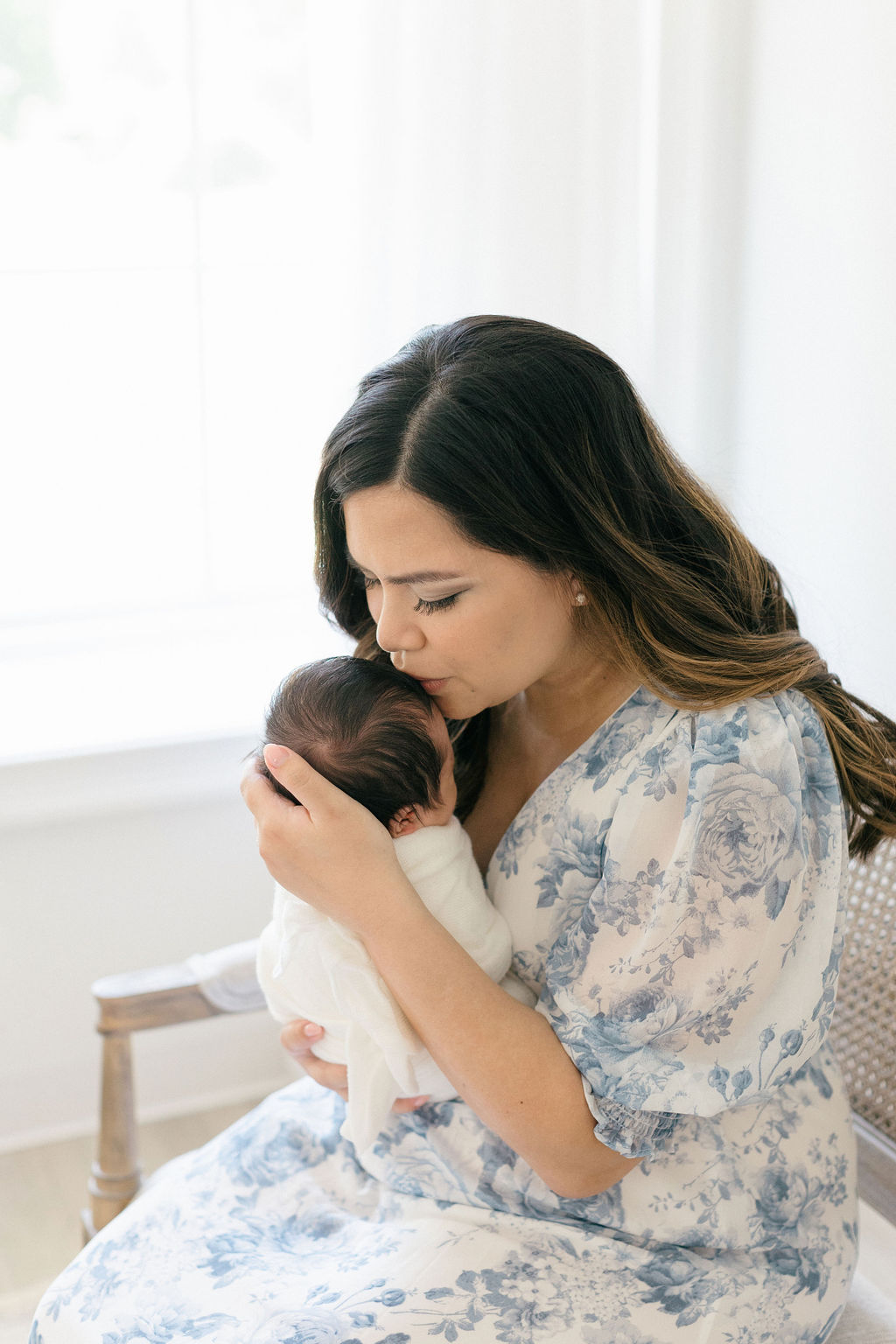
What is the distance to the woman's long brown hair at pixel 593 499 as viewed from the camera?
1165mm

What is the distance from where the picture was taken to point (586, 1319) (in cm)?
115

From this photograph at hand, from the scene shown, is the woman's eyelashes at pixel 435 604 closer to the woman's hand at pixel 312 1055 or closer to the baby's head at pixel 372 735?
the baby's head at pixel 372 735

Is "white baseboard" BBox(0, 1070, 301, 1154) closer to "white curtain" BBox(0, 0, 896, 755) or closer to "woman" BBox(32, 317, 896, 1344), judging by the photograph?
"white curtain" BBox(0, 0, 896, 755)

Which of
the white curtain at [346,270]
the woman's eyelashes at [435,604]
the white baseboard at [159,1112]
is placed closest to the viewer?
the woman's eyelashes at [435,604]

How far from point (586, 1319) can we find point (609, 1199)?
0.12m

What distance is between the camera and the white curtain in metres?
1.86

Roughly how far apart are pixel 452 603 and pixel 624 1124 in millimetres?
526

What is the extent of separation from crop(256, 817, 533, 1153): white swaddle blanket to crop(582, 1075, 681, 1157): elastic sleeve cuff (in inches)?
6.8

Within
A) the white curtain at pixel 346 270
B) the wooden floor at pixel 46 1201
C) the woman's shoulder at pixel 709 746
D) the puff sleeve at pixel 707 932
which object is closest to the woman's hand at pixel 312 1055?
the puff sleeve at pixel 707 932

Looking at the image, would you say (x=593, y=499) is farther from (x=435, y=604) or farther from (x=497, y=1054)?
(x=497, y=1054)

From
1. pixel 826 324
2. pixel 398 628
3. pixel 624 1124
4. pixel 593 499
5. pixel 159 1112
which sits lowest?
pixel 159 1112

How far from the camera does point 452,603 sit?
4.01ft

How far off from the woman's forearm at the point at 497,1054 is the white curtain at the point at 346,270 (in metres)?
0.88

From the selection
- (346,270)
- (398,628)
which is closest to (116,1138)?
(398,628)
